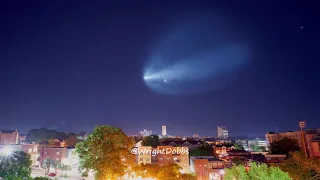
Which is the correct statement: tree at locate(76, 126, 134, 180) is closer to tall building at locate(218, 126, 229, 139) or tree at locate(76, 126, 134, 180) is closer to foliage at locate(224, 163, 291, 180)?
foliage at locate(224, 163, 291, 180)

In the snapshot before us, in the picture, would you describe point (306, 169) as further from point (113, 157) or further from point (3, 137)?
point (3, 137)

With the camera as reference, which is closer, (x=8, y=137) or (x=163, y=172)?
(x=163, y=172)

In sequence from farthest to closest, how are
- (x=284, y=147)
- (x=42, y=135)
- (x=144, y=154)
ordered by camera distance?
(x=42, y=135) < (x=284, y=147) < (x=144, y=154)

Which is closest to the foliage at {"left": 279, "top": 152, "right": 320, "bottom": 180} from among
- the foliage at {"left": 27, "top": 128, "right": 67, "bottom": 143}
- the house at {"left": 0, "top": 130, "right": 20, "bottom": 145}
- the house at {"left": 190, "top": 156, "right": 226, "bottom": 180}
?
the house at {"left": 190, "top": 156, "right": 226, "bottom": 180}

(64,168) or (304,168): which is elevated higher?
(304,168)

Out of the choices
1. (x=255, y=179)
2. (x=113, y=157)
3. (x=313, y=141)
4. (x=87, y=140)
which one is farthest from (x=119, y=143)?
(x=313, y=141)

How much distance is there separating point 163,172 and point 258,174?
23.5ft

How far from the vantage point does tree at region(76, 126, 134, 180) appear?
640 inches

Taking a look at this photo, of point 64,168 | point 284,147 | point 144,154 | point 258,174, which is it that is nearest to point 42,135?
point 64,168

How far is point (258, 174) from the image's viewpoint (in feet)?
50.4

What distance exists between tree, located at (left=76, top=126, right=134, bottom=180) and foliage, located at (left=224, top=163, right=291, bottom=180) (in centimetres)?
794

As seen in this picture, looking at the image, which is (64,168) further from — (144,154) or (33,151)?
(33,151)

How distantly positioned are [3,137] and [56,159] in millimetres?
25600

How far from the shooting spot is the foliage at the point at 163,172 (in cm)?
1861
